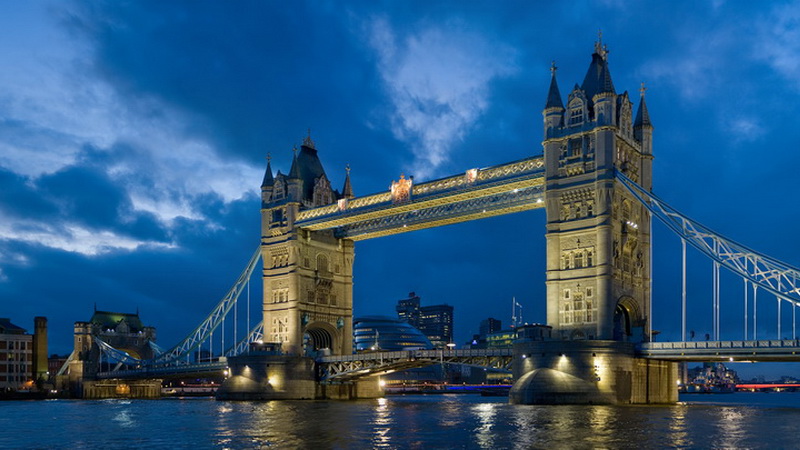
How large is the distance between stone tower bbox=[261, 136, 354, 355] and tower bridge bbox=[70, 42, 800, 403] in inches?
8.7

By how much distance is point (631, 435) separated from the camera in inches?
1585

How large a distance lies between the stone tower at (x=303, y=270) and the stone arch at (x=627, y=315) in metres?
34.4

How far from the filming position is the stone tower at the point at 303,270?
307ft

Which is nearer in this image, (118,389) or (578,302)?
(578,302)

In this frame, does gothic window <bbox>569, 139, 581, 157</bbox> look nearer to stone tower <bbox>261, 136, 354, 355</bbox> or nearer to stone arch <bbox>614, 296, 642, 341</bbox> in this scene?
stone arch <bbox>614, 296, 642, 341</bbox>

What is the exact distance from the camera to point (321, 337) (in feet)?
327

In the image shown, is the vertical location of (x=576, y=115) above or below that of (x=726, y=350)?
above

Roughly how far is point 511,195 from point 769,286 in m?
24.0

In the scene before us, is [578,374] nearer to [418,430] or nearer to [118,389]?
[418,430]

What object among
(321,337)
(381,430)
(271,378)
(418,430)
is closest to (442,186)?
(271,378)

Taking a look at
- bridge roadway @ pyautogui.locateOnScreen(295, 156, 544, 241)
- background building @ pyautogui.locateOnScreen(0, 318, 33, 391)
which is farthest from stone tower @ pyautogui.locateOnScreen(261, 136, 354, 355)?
background building @ pyautogui.locateOnScreen(0, 318, 33, 391)

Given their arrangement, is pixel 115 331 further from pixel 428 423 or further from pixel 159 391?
pixel 428 423

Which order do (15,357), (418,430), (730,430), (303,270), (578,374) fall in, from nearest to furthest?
(730,430), (418,430), (578,374), (303,270), (15,357)

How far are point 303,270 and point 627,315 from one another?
35739 mm
